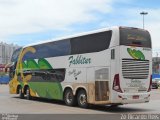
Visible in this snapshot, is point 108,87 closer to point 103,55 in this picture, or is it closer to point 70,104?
point 103,55

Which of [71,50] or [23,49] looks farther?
[23,49]

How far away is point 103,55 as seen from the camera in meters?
18.0

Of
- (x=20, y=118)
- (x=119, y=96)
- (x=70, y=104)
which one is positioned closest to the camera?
(x=20, y=118)

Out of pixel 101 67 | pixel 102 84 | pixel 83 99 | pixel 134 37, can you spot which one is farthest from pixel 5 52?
pixel 134 37

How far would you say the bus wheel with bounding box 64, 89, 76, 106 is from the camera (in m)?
20.3

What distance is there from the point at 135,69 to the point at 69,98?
14.7ft

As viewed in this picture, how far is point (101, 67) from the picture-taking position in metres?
18.2

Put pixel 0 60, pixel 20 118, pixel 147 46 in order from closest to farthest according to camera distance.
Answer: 1. pixel 20 118
2. pixel 147 46
3. pixel 0 60

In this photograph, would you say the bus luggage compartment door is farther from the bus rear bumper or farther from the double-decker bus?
the bus rear bumper

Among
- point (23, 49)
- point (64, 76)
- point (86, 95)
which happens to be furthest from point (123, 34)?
point (23, 49)

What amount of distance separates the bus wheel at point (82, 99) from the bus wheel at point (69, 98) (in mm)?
477

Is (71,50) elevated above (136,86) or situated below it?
above

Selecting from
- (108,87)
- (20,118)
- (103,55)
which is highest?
(103,55)

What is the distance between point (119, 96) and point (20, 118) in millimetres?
4882
